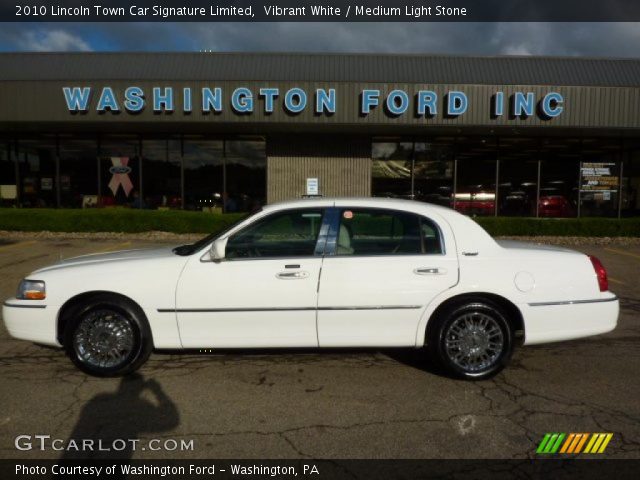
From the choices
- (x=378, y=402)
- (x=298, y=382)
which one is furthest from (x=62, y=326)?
(x=378, y=402)

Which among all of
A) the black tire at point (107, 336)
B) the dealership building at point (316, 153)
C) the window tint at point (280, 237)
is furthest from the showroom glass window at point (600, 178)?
the black tire at point (107, 336)

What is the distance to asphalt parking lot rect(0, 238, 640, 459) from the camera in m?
3.52

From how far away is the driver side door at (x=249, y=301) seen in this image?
14.8 feet

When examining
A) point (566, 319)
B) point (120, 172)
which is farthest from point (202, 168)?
point (566, 319)

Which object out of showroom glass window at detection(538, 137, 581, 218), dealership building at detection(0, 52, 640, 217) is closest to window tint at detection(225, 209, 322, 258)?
dealership building at detection(0, 52, 640, 217)

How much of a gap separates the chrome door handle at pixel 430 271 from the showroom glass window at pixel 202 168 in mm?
14078

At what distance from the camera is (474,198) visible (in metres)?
18.0

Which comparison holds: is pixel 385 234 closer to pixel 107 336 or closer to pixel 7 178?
pixel 107 336

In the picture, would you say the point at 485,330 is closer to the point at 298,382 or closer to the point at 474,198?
the point at 298,382

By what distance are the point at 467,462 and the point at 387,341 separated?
1452mm

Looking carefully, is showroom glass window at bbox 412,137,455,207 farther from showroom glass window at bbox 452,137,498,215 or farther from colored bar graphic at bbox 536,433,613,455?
colored bar graphic at bbox 536,433,613,455

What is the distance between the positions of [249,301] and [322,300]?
23.6 inches

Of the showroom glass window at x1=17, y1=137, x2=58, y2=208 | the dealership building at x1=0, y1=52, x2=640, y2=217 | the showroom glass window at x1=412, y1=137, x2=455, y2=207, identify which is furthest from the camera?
the showroom glass window at x1=17, y1=137, x2=58, y2=208

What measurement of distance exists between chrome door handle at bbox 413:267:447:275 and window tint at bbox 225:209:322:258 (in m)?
0.89
